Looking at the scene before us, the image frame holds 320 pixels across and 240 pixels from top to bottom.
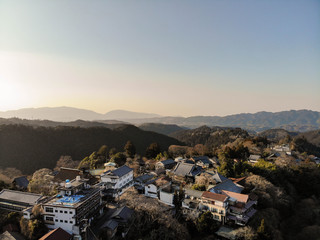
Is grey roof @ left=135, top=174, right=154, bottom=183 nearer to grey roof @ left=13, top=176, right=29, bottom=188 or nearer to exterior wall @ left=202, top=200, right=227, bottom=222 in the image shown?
exterior wall @ left=202, top=200, right=227, bottom=222


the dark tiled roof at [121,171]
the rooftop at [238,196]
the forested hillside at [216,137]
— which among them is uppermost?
the dark tiled roof at [121,171]

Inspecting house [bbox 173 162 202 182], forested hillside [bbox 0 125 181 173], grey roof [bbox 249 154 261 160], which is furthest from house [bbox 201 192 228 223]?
forested hillside [bbox 0 125 181 173]

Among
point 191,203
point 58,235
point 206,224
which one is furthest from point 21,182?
point 206,224

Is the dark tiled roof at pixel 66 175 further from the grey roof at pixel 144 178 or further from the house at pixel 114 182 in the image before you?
the grey roof at pixel 144 178

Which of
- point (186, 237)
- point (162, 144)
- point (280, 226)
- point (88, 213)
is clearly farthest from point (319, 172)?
point (162, 144)

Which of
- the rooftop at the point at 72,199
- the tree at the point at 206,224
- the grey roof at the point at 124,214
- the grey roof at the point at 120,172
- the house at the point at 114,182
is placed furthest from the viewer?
the grey roof at the point at 120,172

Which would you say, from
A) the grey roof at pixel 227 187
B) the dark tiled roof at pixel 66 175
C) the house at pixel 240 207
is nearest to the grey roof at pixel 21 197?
the dark tiled roof at pixel 66 175

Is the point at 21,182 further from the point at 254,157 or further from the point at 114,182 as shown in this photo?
the point at 254,157
